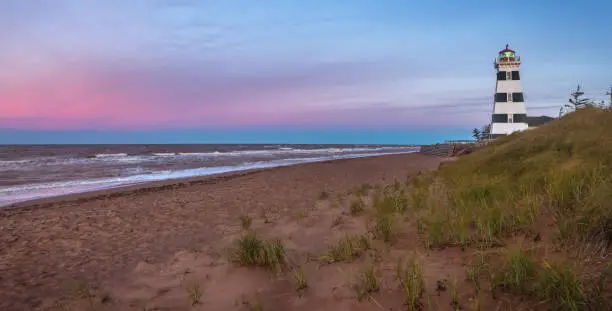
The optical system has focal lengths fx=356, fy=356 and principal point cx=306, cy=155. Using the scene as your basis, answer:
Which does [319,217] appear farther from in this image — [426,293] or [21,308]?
[21,308]

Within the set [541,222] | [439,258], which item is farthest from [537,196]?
[439,258]

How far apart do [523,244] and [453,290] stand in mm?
1248

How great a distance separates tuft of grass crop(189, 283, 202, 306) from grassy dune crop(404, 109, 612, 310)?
2766mm

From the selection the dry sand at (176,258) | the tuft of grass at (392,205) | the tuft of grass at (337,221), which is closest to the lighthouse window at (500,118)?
the dry sand at (176,258)

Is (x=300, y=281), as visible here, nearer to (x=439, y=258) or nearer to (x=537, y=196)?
(x=439, y=258)

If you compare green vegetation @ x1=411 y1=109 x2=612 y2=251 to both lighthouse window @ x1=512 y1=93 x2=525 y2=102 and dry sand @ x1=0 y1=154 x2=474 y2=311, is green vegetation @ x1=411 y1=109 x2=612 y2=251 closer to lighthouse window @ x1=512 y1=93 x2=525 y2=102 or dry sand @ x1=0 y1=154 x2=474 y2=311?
dry sand @ x1=0 y1=154 x2=474 y2=311

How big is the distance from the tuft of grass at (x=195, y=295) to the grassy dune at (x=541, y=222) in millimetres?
2766

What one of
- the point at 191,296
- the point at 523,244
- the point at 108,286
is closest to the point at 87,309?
the point at 108,286

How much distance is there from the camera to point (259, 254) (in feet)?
15.3

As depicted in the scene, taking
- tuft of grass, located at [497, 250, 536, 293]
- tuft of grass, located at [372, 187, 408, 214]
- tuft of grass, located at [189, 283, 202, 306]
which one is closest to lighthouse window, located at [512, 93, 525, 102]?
tuft of grass, located at [372, 187, 408, 214]

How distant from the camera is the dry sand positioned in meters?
3.77

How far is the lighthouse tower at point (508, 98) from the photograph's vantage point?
35719mm

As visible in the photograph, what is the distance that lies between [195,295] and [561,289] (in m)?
3.38

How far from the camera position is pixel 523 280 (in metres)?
2.88
